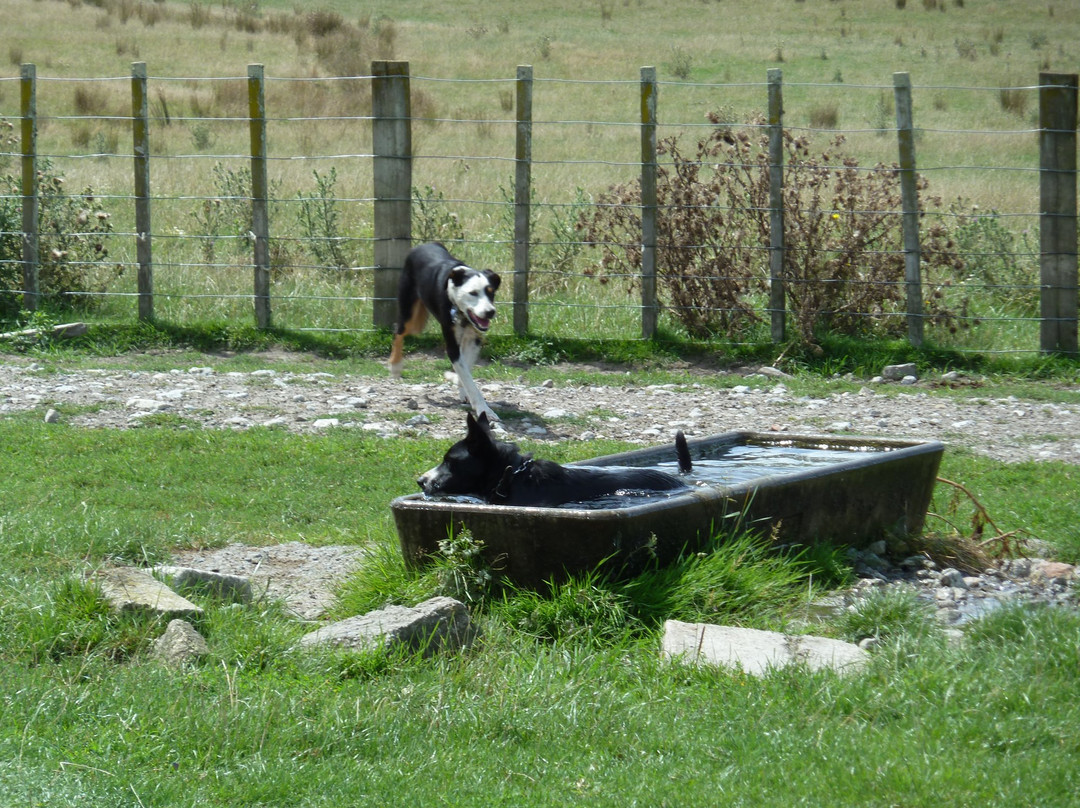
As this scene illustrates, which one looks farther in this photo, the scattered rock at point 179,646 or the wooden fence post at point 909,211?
the wooden fence post at point 909,211

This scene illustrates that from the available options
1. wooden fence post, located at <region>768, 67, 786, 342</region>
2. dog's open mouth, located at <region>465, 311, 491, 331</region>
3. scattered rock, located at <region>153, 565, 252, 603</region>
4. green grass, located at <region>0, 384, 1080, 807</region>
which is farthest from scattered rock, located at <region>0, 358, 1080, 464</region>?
scattered rock, located at <region>153, 565, 252, 603</region>

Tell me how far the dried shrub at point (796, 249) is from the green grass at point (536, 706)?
257 inches

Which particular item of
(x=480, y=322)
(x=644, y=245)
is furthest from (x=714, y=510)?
(x=644, y=245)

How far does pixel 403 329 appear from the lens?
35.6ft

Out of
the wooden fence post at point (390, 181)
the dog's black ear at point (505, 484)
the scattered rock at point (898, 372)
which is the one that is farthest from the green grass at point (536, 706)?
the wooden fence post at point (390, 181)

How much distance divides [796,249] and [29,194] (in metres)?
8.03

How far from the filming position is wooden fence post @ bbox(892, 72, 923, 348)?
11.4 m

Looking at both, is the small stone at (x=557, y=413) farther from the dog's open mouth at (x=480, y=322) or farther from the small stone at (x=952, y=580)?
the small stone at (x=952, y=580)

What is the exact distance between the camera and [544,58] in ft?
106

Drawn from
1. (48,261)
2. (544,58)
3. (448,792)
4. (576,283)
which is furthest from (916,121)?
(448,792)

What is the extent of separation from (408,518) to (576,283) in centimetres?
928

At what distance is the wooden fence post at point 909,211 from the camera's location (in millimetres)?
11430

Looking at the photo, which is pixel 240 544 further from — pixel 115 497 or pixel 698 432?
pixel 698 432

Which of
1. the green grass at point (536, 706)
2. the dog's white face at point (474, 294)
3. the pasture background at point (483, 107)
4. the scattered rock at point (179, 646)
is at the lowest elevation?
the green grass at point (536, 706)
